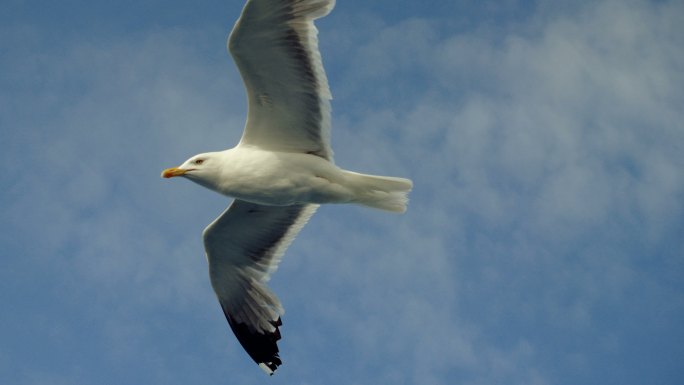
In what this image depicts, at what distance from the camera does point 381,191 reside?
32.1 ft

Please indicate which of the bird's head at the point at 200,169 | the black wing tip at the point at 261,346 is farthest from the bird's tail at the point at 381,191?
the black wing tip at the point at 261,346

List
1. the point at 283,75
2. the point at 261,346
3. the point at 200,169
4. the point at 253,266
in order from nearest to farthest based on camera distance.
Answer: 1. the point at 283,75
2. the point at 200,169
3. the point at 253,266
4. the point at 261,346

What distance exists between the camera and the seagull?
29.1 ft

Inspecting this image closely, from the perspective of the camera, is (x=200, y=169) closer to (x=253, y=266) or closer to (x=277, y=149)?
(x=277, y=149)

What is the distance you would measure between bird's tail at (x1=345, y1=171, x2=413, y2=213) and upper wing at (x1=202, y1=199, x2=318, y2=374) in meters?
1.43

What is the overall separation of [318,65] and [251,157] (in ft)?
4.06

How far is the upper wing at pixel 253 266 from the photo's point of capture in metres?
10.9

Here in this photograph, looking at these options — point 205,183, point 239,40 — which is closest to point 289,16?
point 239,40

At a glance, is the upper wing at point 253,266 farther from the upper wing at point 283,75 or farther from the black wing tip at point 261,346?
the upper wing at point 283,75

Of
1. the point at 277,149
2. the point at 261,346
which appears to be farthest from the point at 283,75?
the point at 261,346

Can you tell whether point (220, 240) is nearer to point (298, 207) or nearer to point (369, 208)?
point (298, 207)

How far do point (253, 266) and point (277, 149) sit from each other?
195cm

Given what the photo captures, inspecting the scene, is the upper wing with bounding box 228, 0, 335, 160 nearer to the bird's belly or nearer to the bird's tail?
the bird's belly

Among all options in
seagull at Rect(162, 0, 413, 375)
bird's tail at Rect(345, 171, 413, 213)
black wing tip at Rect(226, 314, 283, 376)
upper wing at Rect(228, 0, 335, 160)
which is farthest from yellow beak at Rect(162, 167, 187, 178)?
black wing tip at Rect(226, 314, 283, 376)
